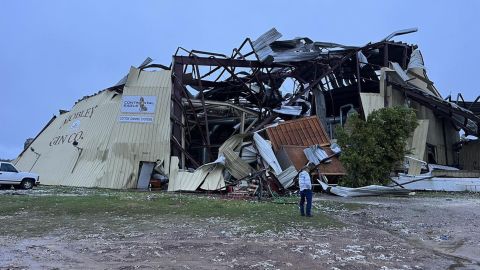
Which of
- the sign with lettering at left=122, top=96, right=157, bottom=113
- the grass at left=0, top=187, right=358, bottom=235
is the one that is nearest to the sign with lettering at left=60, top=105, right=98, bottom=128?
the sign with lettering at left=122, top=96, right=157, bottom=113

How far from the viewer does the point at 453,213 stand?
15297 millimetres

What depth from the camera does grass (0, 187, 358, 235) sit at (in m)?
12.4

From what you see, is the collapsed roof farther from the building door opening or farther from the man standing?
the man standing

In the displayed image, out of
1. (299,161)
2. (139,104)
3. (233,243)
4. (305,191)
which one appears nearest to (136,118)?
(139,104)

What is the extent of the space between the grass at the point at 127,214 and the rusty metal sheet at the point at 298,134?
9.59 m

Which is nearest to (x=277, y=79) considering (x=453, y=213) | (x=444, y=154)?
(x=444, y=154)

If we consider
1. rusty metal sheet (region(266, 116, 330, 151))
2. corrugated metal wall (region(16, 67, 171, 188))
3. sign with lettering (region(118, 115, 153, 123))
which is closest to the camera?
rusty metal sheet (region(266, 116, 330, 151))

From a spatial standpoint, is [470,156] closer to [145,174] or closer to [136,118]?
[145,174]

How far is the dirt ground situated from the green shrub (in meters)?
8.26

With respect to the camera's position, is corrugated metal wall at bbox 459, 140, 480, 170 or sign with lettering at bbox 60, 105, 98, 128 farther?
sign with lettering at bbox 60, 105, 98, 128

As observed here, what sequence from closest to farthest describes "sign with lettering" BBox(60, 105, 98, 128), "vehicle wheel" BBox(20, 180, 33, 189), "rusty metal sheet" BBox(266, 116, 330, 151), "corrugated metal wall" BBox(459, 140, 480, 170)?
"vehicle wheel" BBox(20, 180, 33, 189) < "rusty metal sheet" BBox(266, 116, 330, 151) < "corrugated metal wall" BBox(459, 140, 480, 170) < "sign with lettering" BBox(60, 105, 98, 128)

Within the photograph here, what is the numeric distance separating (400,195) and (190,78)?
53.0ft

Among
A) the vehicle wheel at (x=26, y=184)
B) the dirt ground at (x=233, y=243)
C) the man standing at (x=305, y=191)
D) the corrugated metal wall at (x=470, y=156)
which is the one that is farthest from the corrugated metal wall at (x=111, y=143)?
the corrugated metal wall at (x=470, y=156)

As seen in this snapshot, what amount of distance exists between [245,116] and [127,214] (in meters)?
19.2
